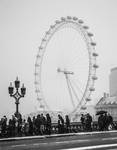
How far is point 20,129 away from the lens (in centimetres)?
2831

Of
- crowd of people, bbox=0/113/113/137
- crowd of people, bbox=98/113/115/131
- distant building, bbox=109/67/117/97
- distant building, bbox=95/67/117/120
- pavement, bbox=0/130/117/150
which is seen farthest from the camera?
distant building, bbox=109/67/117/97

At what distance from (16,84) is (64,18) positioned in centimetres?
1753

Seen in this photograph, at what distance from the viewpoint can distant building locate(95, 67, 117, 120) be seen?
100 metres

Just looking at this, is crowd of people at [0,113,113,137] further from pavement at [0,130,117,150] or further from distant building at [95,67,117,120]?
distant building at [95,67,117,120]

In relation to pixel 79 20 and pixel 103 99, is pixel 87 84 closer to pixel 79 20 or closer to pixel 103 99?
pixel 79 20

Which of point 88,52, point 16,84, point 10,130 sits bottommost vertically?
point 10,130

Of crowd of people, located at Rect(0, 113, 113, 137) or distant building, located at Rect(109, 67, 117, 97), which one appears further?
distant building, located at Rect(109, 67, 117, 97)

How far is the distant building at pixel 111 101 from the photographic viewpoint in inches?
3957

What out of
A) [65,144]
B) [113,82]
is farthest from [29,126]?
[113,82]

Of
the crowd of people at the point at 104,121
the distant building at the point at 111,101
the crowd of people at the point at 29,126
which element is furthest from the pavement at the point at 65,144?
the distant building at the point at 111,101

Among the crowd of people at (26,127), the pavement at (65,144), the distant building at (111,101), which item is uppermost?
the distant building at (111,101)

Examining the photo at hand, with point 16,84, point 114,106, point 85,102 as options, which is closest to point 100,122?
point 16,84

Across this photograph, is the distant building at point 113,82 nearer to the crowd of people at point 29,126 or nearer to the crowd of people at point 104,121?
the crowd of people at point 104,121

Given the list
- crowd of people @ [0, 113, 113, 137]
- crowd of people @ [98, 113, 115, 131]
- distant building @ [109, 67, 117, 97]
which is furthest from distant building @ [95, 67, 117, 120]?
crowd of people @ [0, 113, 113, 137]
